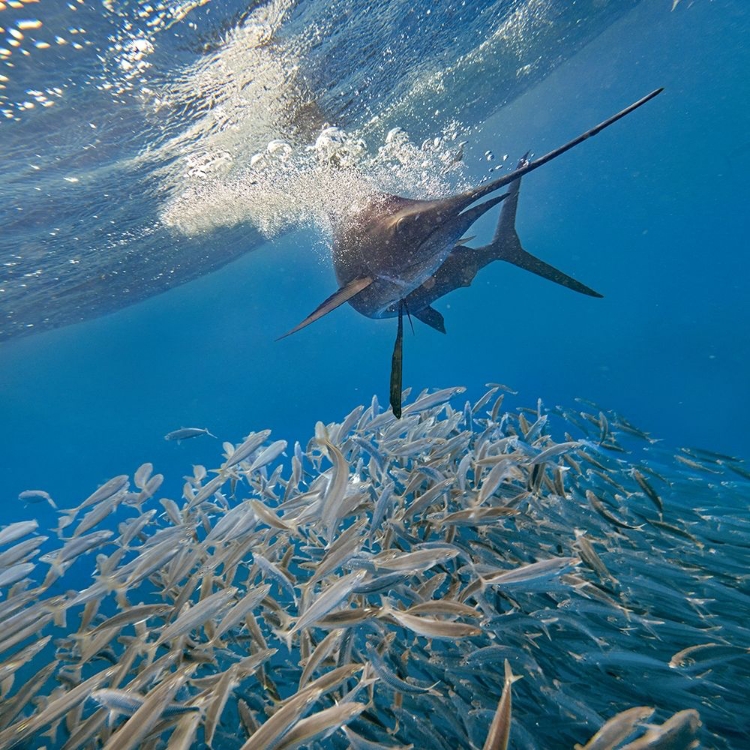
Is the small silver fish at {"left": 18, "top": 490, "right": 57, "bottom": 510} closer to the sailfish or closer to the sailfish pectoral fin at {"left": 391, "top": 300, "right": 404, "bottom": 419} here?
the sailfish

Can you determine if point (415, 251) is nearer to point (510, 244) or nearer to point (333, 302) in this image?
point (333, 302)

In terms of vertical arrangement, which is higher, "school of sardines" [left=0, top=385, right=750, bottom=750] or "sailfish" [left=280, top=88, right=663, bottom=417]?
"sailfish" [left=280, top=88, right=663, bottom=417]

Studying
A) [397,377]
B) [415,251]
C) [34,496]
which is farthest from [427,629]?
[34,496]

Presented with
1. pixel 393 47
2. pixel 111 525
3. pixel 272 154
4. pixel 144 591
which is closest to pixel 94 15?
pixel 272 154

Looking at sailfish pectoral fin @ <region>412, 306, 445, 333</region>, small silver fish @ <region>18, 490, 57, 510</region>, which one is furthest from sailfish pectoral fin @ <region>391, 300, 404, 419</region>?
small silver fish @ <region>18, 490, 57, 510</region>

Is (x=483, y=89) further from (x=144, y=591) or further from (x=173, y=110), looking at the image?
(x=144, y=591)

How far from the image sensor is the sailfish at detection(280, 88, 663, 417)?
9.18 ft

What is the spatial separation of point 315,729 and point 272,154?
11.0 m

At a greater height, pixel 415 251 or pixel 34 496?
pixel 415 251

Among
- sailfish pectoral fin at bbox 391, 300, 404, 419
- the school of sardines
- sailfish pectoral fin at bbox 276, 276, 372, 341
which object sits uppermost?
sailfish pectoral fin at bbox 276, 276, 372, 341

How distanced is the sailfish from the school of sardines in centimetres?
107

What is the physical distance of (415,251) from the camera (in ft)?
10.7

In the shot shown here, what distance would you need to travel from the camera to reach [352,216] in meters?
4.54

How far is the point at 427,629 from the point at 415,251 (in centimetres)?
251
